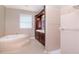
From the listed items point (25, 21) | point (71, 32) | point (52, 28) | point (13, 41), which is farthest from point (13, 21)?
point (71, 32)

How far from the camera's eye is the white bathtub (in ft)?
6.28

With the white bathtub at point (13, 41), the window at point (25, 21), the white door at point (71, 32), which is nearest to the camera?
the white door at point (71, 32)

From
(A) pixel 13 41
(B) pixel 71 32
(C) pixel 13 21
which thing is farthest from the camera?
(A) pixel 13 41

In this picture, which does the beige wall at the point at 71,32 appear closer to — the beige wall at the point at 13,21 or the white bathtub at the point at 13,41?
the beige wall at the point at 13,21

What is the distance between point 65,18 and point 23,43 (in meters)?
1.46

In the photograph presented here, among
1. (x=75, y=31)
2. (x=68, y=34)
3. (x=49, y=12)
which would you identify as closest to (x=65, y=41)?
(x=68, y=34)

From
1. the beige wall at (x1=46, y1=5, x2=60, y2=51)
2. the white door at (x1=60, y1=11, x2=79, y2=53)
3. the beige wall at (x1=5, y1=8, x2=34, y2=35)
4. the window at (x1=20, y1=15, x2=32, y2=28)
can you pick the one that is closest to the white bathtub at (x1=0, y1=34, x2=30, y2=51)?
the beige wall at (x1=5, y1=8, x2=34, y2=35)

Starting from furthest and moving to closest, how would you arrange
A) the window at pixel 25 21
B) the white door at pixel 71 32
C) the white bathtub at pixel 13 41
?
the window at pixel 25 21 → the white bathtub at pixel 13 41 → the white door at pixel 71 32

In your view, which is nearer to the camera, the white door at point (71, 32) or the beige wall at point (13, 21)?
the white door at point (71, 32)

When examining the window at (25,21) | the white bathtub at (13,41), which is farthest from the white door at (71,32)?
the white bathtub at (13,41)

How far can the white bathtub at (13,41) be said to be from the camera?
191cm

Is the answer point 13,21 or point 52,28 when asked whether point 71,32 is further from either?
point 13,21

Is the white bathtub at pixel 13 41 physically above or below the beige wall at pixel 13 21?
below

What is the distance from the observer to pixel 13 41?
2203 mm
